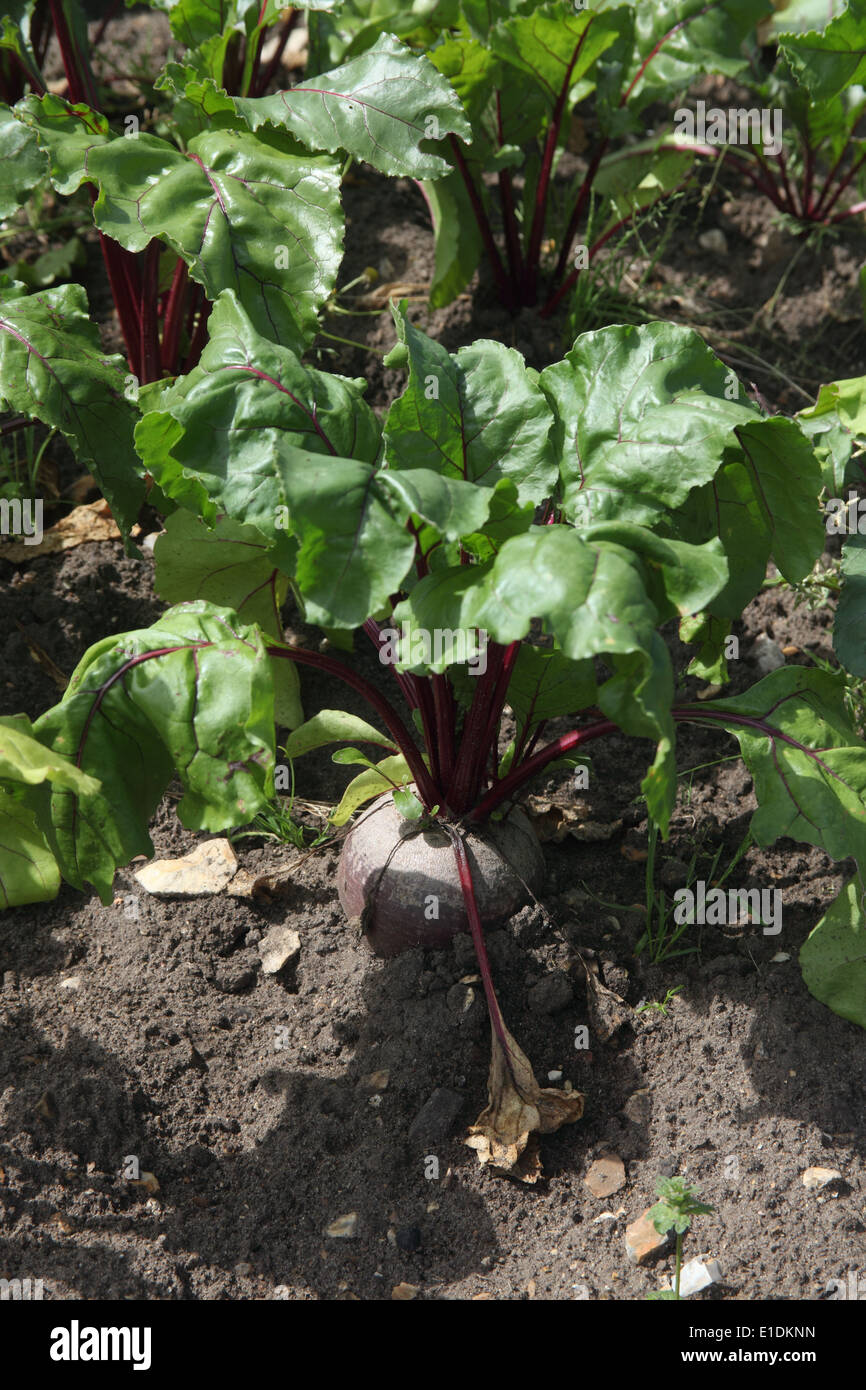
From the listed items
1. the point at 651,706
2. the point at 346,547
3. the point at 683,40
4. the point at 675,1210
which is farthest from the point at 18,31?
the point at 675,1210

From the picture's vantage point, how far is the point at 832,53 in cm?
312

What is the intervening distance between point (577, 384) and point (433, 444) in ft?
1.08

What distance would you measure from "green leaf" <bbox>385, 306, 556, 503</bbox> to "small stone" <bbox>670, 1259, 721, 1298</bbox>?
4.52ft

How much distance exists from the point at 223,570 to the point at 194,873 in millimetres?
680

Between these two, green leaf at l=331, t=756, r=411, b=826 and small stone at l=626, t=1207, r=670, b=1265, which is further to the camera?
green leaf at l=331, t=756, r=411, b=826

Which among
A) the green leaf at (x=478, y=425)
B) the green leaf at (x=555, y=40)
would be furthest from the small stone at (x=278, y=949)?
the green leaf at (x=555, y=40)

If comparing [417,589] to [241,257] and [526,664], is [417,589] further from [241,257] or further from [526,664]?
[241,257]

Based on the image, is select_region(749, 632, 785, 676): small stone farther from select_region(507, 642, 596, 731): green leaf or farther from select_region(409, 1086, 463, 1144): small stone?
select_region(409, 1086, 463, 1144): small stone

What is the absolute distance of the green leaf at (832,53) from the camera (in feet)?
10.1

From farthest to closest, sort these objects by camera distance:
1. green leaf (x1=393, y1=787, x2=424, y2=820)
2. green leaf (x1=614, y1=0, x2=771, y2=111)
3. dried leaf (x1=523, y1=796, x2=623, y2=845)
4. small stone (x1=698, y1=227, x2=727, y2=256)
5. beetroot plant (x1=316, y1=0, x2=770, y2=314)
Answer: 1. small stone (x1=698, y1=227, x2=727, y2=256)
2. green leaf (x1=614, y1=0, x2=771, y2=111)
3. beetroot plant (x1=316, y1=0, x2=770, y2=314)
4. dried leaf (x1=523, y1=796, x2=623, y2=845)
5. green leaf (x1=393, y1=787, x2=424, y2=820)

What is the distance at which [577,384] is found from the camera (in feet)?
7.78

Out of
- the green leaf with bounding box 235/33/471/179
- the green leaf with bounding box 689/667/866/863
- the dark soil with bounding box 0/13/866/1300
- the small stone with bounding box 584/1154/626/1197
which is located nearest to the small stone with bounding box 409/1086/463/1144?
the dark soil with bounding box 0/13/866/1300

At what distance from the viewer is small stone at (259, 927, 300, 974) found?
8.55 ft

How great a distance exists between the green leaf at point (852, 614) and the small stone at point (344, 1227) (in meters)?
A: 1.43
